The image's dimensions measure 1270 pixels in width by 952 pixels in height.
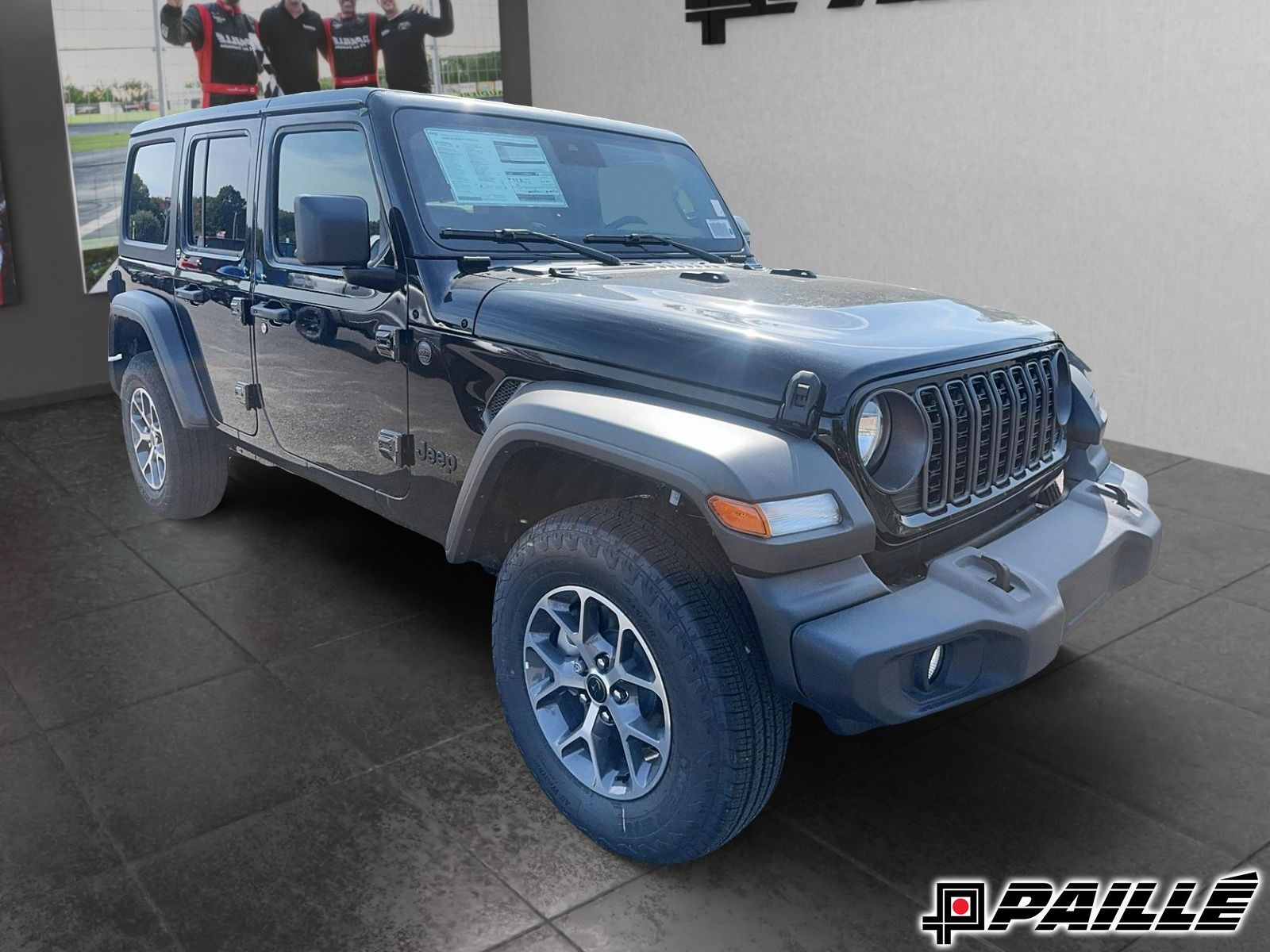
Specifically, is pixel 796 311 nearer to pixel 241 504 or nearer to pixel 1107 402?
pixel 241 504

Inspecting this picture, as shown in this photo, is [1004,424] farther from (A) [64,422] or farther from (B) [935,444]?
(A) [64,422]

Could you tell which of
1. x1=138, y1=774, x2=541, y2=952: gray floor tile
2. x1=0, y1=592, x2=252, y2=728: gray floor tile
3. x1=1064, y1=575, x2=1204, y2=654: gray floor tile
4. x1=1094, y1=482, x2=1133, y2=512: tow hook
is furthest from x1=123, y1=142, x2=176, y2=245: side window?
x1=1064, y1=575, x2=1204, y2=654: gray floor tile

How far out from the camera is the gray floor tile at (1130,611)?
380 cm

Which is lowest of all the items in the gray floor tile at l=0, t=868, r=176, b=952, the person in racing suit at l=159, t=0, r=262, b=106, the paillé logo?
the paillé logo

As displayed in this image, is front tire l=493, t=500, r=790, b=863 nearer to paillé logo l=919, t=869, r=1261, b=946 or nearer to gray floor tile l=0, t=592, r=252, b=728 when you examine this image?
paillé logo l=919, t=869, r=1261, b=946

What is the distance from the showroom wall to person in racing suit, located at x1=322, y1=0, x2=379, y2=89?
206 cm

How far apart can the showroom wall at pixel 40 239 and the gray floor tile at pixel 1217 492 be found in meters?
7.14

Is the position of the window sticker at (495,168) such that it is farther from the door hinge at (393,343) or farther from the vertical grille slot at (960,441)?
the vertical grille slot at (960,441)

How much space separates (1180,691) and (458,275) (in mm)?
2558

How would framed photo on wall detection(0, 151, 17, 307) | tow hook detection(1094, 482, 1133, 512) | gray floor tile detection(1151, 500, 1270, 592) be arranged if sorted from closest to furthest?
tow hook detection(1094, 482, 1133, 512) < gray floor tile detection(1151, 500, 1270, 592) < framed photo on wall detection(0, 151, 17, 307)

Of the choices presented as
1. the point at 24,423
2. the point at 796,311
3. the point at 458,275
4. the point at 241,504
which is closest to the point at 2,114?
the point at 24,423

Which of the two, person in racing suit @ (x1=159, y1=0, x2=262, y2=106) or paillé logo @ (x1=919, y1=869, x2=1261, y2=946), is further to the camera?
person in racing suit @ (x1=159, y1=0, x2=262, y2=106)

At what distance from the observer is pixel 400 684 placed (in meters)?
3.44

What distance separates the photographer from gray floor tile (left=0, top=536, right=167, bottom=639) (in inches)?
158
